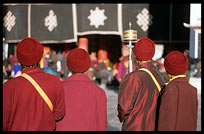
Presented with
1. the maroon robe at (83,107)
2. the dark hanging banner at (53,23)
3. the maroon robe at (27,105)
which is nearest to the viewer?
the maroon robe at (27,105)

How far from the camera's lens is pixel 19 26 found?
44.5 ft

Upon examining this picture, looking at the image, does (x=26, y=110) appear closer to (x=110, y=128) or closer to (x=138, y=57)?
(x=138, y=57)

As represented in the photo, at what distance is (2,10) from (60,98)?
11772 mm

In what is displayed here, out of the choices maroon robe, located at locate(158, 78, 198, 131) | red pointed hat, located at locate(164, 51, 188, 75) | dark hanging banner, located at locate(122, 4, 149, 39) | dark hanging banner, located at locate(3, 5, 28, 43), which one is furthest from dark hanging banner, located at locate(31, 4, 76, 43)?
maroon robe, located at locate(158, 78, 198, 131)

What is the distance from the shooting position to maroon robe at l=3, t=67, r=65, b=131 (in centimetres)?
230

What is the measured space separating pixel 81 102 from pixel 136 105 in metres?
0.63

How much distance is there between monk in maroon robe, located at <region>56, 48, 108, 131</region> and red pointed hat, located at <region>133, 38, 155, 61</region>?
2.29ft

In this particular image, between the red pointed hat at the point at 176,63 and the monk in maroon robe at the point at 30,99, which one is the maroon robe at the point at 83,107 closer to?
the monk in maroon robe at the point at 30,99

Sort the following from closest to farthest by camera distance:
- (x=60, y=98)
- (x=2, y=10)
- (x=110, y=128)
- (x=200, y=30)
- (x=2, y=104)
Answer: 1. (x=2, y=104)
2. (x=60, y=98)
3. (x=110, y=128)
4. (x=200, y=30)
5. (x=2, y=10)

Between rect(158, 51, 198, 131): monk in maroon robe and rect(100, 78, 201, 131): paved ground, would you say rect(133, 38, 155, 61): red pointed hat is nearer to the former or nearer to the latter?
rect(158, 51, 198, 131): monk in maroon robe

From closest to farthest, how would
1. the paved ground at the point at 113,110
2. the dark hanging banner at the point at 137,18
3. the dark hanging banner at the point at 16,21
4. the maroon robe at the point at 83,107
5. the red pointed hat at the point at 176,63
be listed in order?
the maroon robe at the point at 83,107
the red pointed hat at the point at 176,63
the paved ground at the point at 113,110
the dark hanging banner at the point at 137,18
the dark hanging banner at the point at 16,21

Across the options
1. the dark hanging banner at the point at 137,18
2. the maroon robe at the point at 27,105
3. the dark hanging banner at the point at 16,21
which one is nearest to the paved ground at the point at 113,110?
the dark hanging banner at the point at 137,18

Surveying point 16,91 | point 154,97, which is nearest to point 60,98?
point 16,91

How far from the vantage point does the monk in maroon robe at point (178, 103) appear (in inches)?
101
